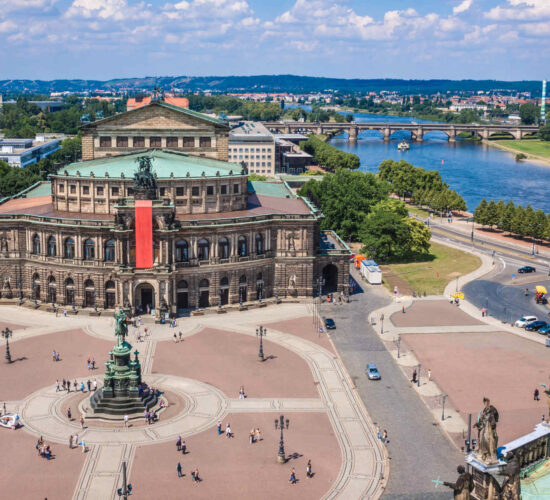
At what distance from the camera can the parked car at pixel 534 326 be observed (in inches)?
3848

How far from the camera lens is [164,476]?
194ft

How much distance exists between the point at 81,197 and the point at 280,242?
30.1m

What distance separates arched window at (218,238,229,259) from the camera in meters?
106

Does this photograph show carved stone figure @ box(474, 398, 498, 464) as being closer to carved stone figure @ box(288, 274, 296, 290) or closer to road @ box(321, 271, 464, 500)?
road @ box(321, 271, 464, 500)

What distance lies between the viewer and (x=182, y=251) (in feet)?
341

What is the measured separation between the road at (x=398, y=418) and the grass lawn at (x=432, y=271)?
18.4 metres

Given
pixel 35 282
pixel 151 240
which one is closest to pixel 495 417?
pixel 151 240

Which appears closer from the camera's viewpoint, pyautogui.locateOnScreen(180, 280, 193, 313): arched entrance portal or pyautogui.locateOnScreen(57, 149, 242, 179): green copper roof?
pyautogui.locateOnScreen(180, 280, 193, 313): arched entrance portal

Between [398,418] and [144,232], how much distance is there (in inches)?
1775

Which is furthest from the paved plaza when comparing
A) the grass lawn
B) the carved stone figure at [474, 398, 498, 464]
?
the carved stone figure at [474, 398, 498, 464]

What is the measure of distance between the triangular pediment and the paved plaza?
35157 mm

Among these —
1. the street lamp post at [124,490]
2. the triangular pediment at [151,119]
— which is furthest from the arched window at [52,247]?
the street lamp post at [124,490]

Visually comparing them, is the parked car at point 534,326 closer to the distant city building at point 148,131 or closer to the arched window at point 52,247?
the distant city building at point 148,131

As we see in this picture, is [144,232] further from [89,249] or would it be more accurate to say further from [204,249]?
[89,249]
